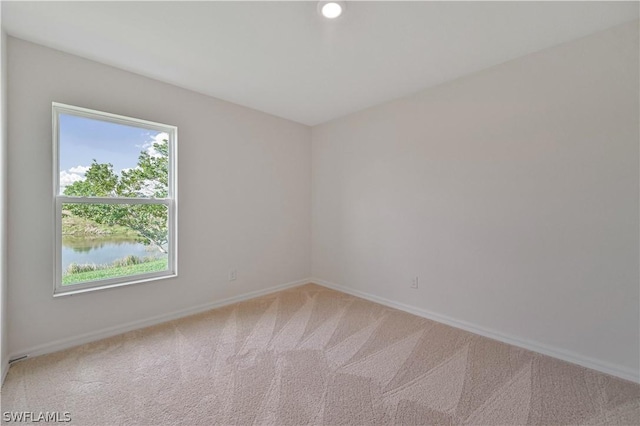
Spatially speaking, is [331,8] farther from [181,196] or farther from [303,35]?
[181,196]

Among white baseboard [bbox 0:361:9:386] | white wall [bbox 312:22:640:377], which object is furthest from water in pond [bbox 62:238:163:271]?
white wall [bbox 312:22:640:377]

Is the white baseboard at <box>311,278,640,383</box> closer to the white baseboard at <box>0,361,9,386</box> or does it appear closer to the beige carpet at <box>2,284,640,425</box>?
the beige carpet at <box>2,284,640,425</box>

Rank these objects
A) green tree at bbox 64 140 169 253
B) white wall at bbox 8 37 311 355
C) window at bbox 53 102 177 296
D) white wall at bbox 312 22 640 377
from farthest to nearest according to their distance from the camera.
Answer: green tree at bbox 64 140 169 253 → window at bbox 53 102 177 296 → white wall at bbox 8 37 311 355 → white wall at bbox 312 22 640 377

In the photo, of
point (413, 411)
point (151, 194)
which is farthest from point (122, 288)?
point (413, 411)

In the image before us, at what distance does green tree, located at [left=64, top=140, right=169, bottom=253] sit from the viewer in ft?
7.83

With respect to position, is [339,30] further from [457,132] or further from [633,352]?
[633,352]

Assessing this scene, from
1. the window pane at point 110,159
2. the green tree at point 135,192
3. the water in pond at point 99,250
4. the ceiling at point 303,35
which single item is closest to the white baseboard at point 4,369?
the water in pond at point 99,250

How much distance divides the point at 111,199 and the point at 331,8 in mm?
2446

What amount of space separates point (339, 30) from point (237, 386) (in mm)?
2543

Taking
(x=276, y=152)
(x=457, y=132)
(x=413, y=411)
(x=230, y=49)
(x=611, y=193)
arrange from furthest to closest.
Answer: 1. (x=276, y=152)
2. (x=457, y=132)
3. (x=230, y=49)
4. (x=611, y=193)
5. (x=413, y=411)

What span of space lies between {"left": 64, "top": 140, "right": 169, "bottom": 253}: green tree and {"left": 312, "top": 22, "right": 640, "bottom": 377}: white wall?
2.33m

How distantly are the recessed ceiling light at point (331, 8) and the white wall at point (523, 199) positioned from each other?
151 centimetres

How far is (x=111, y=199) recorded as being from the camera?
249 cm

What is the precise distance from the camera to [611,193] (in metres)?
1.91
